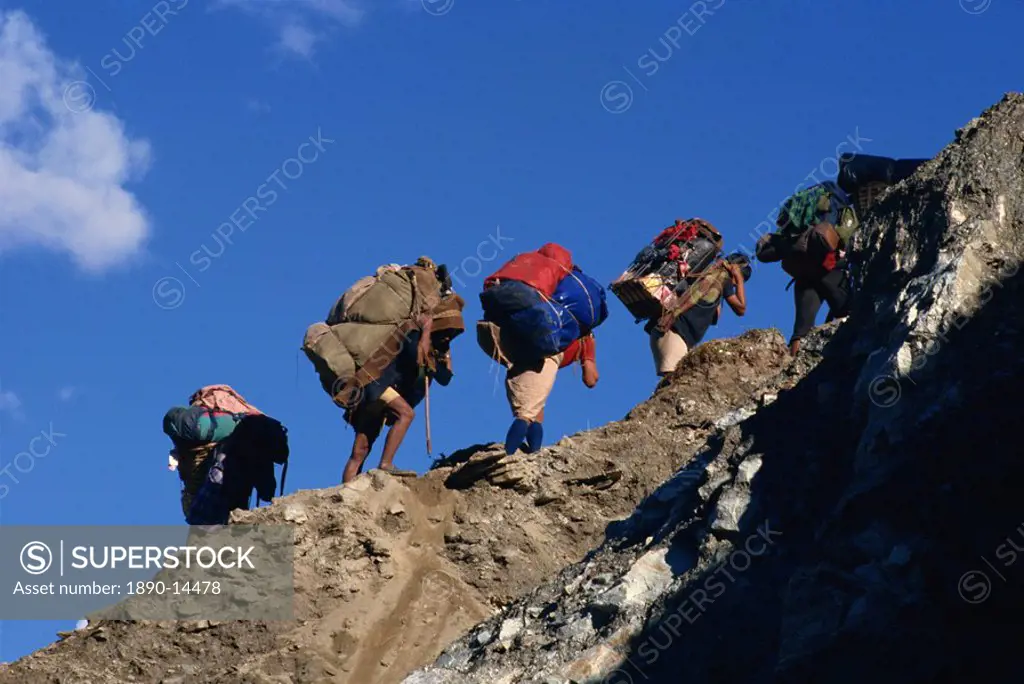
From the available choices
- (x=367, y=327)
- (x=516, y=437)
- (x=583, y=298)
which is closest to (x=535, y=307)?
(x=583, y=298)

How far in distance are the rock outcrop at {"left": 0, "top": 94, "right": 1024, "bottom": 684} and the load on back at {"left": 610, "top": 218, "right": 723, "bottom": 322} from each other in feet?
5.53

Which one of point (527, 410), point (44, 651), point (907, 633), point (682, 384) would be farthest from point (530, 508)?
point (907, 633)

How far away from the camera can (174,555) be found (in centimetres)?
1143

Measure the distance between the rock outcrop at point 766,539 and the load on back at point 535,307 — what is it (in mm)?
1073

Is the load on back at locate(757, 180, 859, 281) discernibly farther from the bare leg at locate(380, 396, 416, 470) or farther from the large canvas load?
the bare leg at locate(380, 396, 416, 470)

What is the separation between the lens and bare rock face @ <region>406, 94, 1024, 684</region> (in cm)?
621

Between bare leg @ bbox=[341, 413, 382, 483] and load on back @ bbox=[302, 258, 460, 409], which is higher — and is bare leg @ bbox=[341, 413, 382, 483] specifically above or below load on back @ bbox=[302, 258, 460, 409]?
below

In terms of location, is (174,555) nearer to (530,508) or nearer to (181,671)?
(181,671)

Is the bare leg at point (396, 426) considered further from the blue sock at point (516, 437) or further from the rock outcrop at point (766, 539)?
the blue sock at point (516, 437)

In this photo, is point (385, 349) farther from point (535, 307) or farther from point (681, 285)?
point (681, 285)

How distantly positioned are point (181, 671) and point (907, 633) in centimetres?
613

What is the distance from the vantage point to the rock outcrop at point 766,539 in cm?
632

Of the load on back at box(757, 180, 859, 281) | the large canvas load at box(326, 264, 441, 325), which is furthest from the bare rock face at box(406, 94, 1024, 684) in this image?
the large canvas load at box(326, 264, 441, 325)

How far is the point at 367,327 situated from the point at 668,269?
2.65 meters
